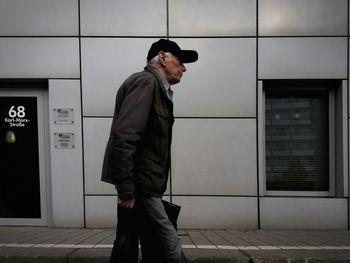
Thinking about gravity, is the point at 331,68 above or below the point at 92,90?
above

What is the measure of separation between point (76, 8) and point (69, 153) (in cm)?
239

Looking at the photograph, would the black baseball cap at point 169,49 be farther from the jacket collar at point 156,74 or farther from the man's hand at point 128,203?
the man's hand at point 128,203

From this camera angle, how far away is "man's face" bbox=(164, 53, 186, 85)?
98.3 inches

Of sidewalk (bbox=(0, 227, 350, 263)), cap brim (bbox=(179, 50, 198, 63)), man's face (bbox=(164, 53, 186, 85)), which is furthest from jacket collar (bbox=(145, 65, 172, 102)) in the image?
sidewalk (bbox=(0, 227, 350, 263))

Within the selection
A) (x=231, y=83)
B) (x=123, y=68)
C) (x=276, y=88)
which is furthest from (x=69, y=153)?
(x=276, y=88)

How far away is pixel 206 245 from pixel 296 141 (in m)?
2.62

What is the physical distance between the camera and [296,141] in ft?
17.8

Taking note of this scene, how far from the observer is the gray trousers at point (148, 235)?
91.5 inches

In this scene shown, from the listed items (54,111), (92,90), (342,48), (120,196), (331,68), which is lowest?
(120,196)

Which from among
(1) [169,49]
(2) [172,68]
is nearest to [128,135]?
(2) [172,68]

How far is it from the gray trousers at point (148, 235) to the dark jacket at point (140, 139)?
133mm

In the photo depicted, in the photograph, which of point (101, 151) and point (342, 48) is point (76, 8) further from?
point (342, 48)

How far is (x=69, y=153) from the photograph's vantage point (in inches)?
198

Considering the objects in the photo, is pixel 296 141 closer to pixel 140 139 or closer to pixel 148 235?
pixel 148 235
